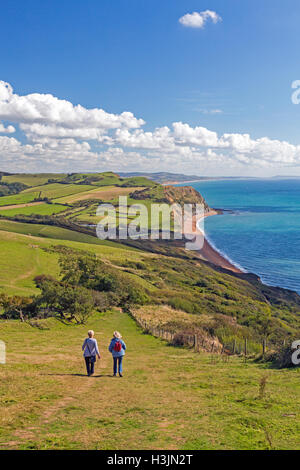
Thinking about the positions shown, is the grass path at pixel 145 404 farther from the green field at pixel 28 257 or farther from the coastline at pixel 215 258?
the coastline at pixel 215 258

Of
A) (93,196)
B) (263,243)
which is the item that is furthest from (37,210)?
(263,243)

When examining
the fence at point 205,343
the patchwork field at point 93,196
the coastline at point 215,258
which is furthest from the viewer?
the patchwork field at point 93,196

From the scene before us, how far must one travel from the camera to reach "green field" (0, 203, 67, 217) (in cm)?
14600

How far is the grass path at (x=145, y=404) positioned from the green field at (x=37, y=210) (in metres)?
135

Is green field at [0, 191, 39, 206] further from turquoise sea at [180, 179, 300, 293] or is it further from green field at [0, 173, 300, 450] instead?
green field at [0, 173, 300, 450]

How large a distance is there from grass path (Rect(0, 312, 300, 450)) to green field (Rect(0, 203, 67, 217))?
13499 centimetres

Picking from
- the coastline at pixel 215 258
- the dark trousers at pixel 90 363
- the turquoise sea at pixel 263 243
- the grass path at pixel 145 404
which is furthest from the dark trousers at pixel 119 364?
the coastline at pixel 215 258

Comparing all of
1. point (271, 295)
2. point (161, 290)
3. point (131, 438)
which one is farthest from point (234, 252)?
point (131, 438)

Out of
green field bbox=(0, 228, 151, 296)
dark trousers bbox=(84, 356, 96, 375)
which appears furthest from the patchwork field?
dark trousers bbox=(84, 356, 96, 375)

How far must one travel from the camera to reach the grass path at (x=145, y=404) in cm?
859

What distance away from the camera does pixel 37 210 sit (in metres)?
154

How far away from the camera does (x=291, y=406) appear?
444 inches

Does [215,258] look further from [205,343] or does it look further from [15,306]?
[205,343]

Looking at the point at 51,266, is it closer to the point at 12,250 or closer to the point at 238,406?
the point at 12,250
